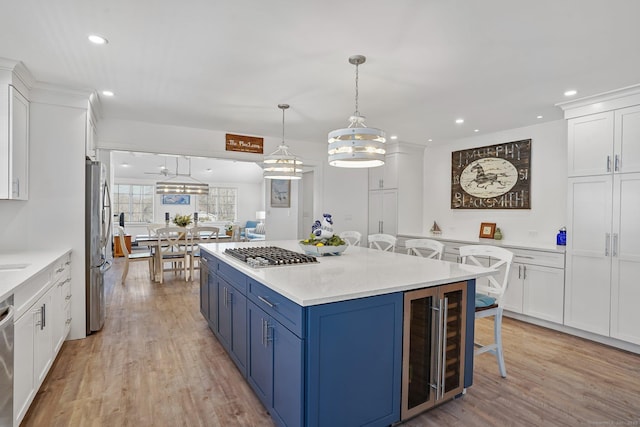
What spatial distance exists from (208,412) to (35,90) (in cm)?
317

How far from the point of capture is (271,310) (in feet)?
6.28

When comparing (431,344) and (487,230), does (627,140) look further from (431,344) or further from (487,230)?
(431,344)

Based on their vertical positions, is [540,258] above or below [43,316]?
above

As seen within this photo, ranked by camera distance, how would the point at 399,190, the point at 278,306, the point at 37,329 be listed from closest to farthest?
the point at 278,306 < the point at 37,329 < the point at 399,190

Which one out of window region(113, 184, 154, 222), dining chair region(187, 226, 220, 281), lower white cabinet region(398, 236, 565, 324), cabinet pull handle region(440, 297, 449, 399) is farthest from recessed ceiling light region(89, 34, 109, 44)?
window region(113, 184, 154, 222)

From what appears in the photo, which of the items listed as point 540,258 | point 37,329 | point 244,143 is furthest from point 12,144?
point 540,258

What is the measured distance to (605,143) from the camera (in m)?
3.32

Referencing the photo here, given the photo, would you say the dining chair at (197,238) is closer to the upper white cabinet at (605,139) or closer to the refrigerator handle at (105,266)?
the refrigerator handle at (105,266)

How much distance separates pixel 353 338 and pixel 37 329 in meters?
2.05

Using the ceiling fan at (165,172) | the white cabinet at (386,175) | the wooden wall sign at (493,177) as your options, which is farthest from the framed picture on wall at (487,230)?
the ceiling fan at (165,172)

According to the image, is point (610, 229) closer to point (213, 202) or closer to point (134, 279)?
point (134, 279)

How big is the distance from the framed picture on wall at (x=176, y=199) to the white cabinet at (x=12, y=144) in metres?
7.78

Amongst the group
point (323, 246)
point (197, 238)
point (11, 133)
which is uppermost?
point (11, 133)

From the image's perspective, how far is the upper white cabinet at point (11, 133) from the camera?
8.70ft
